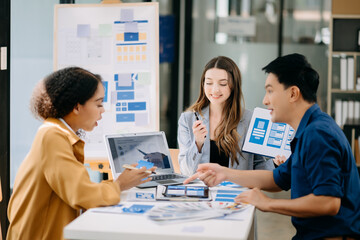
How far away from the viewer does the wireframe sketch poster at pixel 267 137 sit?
2559mm

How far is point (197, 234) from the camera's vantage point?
1540mm

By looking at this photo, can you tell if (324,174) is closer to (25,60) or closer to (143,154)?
(143,154)

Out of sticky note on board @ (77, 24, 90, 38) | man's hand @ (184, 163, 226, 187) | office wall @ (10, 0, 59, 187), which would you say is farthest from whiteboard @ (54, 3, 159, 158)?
man's hand @ (184, 163, 226, 187)

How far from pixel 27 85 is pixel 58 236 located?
1.89 metres

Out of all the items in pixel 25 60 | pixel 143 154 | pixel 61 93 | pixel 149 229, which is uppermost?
pixel 25 60

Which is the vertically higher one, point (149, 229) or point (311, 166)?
point (311, 166)

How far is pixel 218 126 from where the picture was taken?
2914mm

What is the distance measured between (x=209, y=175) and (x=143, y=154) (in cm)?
36

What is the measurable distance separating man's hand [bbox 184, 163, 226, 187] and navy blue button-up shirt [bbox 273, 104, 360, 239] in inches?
16.3

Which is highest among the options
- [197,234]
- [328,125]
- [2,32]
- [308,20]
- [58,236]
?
[308,20]

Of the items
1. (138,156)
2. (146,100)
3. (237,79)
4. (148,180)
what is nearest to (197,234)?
(148,180)

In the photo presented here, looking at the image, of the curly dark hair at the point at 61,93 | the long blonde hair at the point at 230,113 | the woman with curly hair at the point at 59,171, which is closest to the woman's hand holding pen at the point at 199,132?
the long blonde hair at the point at 230,113

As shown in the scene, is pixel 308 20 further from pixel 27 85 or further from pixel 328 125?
pixel 328 125

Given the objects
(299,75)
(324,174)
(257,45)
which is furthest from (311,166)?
(257,45)
